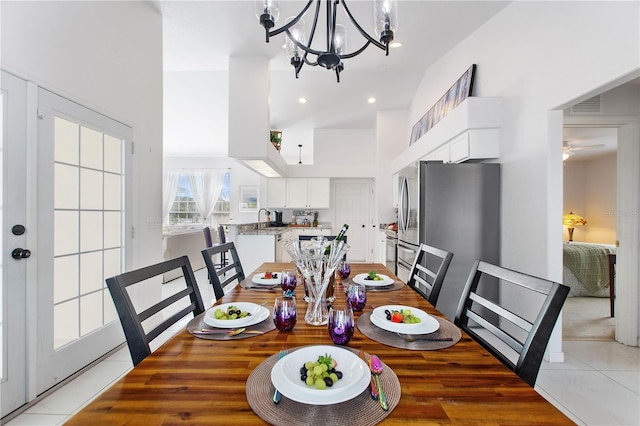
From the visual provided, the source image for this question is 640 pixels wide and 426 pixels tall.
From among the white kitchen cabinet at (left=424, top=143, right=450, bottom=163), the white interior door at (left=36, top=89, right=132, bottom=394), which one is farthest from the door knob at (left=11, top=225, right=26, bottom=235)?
the white kitchen cabinet at (left=424, top=143, right=450, bottom=163)

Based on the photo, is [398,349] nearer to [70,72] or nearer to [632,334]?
[70,72]

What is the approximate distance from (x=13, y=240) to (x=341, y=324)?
6.26 feet

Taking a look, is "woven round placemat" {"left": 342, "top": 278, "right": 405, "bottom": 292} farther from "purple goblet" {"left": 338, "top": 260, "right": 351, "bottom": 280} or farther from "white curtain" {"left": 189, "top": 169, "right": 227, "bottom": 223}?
"white curtain" {"left": 189, "top": 169, "right": 227, "bottom": 223}

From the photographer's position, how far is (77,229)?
199 centimetres

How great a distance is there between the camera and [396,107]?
5258 mm

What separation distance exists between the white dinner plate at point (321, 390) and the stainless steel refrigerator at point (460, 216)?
2.16 metres

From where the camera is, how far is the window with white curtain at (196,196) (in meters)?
8.17

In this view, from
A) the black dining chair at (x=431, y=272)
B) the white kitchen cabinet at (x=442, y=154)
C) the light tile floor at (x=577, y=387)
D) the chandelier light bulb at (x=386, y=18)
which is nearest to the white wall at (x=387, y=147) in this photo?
the white kitchen cabinet at (x=442, y=154)

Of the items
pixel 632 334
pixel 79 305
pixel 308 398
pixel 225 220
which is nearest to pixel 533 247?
pixel 632 334

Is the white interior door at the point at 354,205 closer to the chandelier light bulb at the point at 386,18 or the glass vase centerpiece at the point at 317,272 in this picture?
the chandelier light bulb at the point at 386,18

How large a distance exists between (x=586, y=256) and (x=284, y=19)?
4.61 meters

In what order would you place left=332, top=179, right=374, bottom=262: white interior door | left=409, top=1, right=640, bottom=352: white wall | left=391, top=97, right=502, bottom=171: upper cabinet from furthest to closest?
left=332, top=179, right=374, bottom=262: white interior door
left=391, top=97, right=502, bottom=171: upper cabinet
left=409, top=1, right=640, bottom=352: white wall

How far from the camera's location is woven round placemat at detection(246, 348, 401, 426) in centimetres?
58

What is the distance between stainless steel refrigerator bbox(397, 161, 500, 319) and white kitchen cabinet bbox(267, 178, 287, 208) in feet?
13.8
